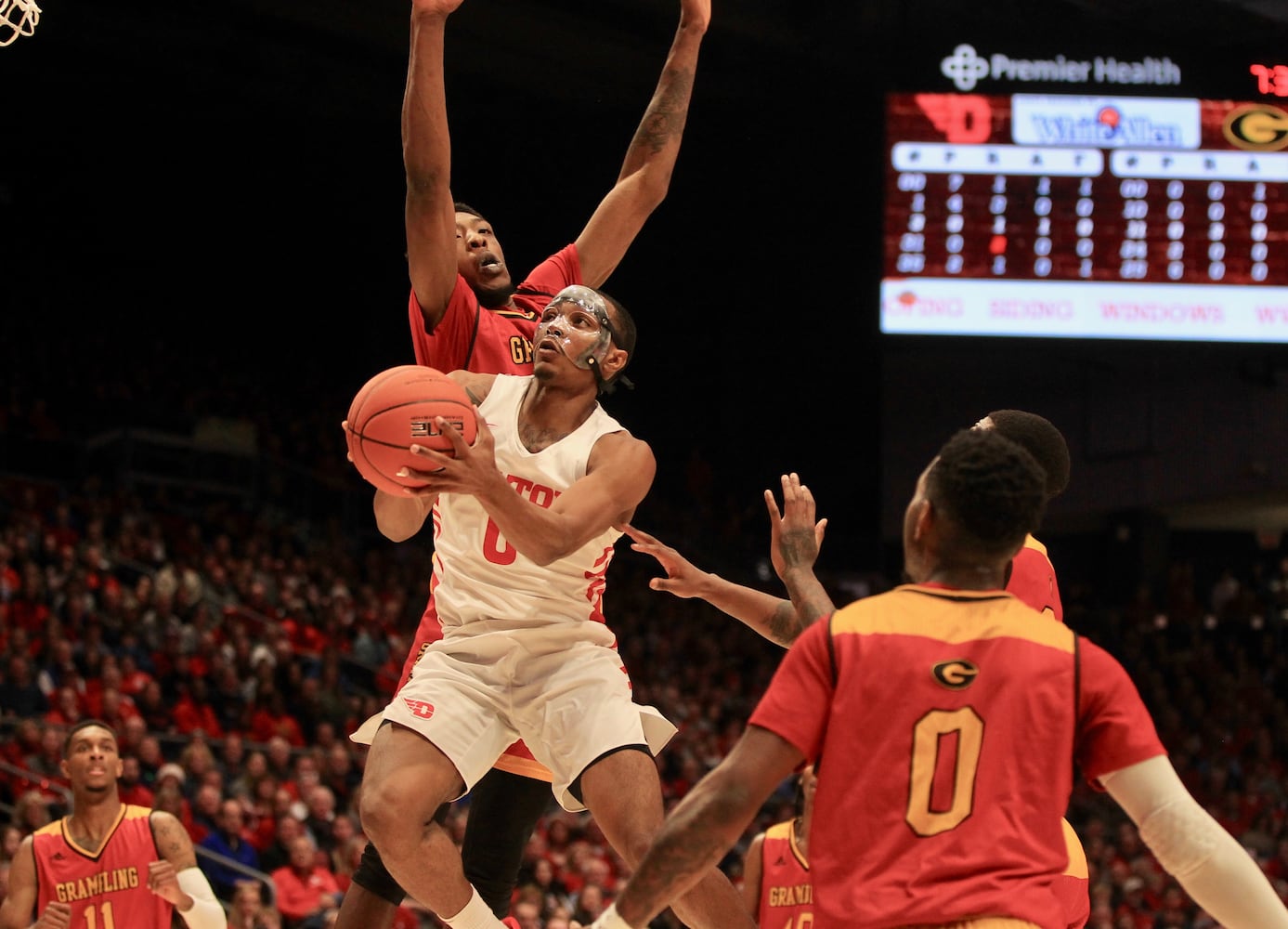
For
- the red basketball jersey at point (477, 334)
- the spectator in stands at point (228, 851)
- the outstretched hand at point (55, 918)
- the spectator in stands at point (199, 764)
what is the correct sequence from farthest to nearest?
the spectator in stands at point (199, 764) < the spectator in stands at point (228, 851) < the outstretched hand at point (55, 918) < the red basketball jersey at point (477, 334)

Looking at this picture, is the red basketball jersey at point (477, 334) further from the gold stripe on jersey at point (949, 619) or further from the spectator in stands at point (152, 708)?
the spectator in stands at point (152, 708)

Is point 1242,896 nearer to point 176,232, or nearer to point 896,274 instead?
point 896,274

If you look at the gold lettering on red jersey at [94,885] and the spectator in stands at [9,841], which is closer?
the gold lettering on red jersey at [94,885]

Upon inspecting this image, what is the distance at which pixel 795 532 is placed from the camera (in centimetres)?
392

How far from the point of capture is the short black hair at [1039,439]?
12.7ft

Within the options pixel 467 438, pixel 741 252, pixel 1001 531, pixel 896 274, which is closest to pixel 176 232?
pixel 741 252

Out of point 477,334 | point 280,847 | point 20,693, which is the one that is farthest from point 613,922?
point 20,693

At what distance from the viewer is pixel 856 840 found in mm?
2684

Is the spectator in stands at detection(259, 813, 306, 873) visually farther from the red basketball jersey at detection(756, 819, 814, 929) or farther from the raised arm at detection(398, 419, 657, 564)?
the raised arm at detection(398, 419, 657, 564)

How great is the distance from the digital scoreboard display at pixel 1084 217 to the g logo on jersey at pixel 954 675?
10.2 meters

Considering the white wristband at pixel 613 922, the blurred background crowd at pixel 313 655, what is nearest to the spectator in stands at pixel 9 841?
the blurred background crowd at pixel 313 655

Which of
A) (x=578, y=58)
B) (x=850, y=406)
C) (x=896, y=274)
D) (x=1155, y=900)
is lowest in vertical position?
(x=1155, y=900)

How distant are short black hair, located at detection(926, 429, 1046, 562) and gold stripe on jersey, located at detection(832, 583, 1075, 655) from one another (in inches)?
3.0

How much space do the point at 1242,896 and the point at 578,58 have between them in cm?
1444
